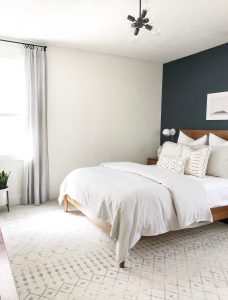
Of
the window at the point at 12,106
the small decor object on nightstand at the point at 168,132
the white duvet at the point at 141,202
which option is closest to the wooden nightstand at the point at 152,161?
the small decor object on nightstand at the point at 168,132

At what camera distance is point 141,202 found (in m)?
2.34

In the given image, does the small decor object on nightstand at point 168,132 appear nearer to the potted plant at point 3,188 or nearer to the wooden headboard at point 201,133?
the wooden headboard at point 201,133

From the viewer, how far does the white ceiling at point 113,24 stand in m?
2.66

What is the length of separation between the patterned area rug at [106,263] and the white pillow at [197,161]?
0.74 m

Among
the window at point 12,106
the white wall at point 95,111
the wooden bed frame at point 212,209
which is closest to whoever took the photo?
the wooden bed frame at point 212,209

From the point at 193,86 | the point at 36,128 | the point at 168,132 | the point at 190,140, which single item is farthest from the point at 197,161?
the point at 36,128

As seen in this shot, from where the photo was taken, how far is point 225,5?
8.70ft

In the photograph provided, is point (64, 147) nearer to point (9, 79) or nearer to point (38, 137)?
point (38, 137)

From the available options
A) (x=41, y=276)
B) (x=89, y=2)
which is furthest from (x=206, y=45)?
(x=41, y=276)

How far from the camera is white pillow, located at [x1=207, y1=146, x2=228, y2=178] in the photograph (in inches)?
131

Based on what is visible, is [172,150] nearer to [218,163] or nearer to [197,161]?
[197,161]

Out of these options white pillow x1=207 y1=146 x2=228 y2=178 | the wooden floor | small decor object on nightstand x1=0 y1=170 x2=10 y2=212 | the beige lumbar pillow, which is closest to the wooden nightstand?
the beige lumbar pillow

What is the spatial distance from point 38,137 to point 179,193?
8.01 feet

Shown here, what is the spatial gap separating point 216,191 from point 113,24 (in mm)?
2431
